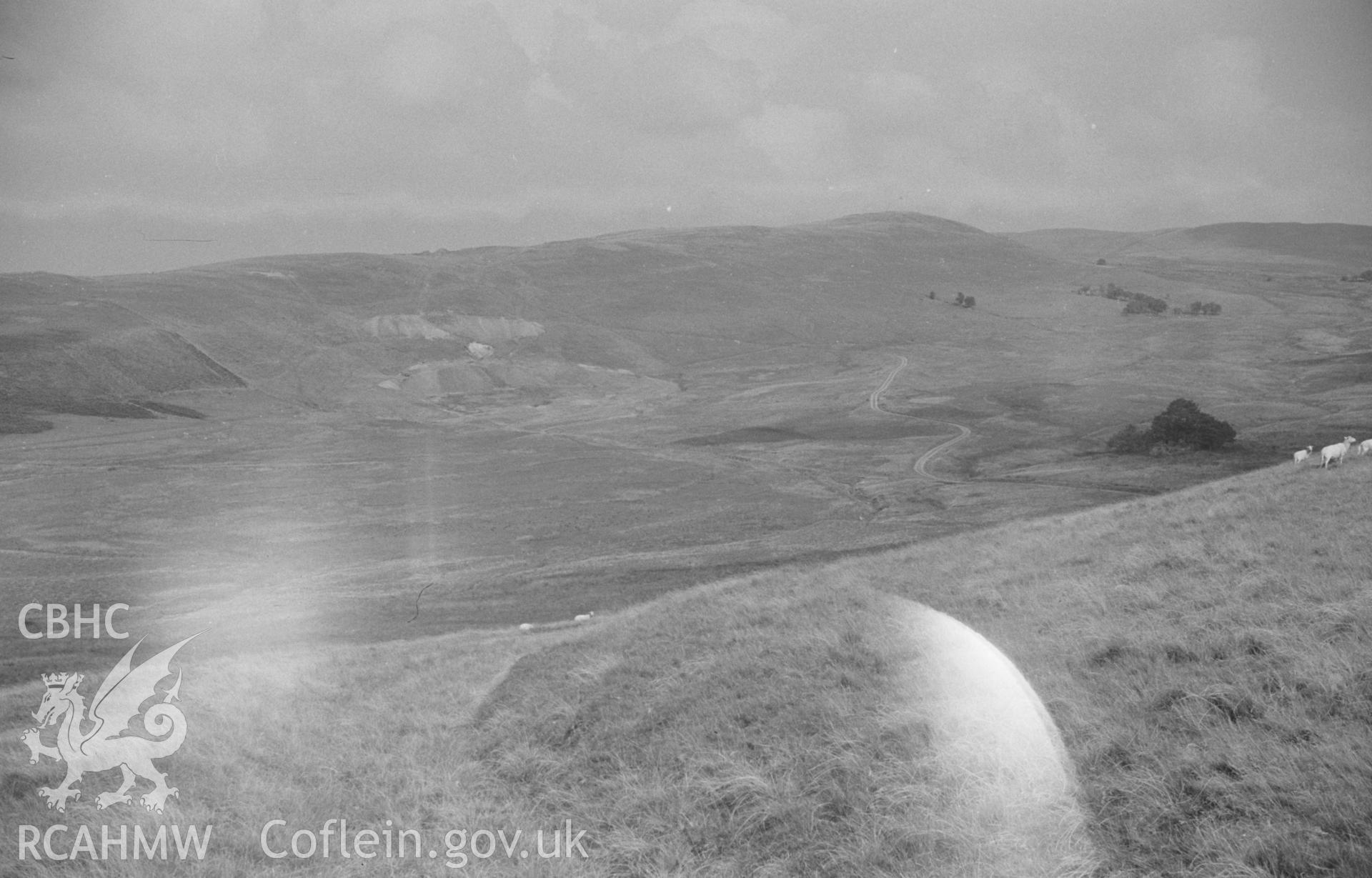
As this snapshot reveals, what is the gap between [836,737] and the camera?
30.0 ft

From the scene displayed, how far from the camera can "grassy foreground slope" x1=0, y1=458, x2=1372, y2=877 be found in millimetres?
7012

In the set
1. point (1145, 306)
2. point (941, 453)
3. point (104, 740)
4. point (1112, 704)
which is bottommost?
point (941, 453)

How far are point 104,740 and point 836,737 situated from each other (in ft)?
28.1

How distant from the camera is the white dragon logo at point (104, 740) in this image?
368 inches

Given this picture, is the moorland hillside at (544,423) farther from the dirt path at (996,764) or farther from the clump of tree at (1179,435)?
the dirt path at (996,764)

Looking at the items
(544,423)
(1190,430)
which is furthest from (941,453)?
(544,423)

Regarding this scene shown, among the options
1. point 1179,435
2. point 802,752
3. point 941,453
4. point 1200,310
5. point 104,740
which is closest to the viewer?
point 802,752

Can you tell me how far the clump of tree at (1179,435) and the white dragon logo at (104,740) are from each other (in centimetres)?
6982


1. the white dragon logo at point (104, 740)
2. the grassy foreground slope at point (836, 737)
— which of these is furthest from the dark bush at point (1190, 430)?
the white dragon logo at point (104, 740)

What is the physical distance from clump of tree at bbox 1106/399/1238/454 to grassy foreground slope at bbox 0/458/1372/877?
183 feet

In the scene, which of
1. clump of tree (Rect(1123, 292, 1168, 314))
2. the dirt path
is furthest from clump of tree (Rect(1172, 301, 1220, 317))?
the dirt path

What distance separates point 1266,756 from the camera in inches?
279

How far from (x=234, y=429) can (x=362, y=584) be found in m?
68.1

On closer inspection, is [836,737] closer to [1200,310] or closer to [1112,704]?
[1112,704]
